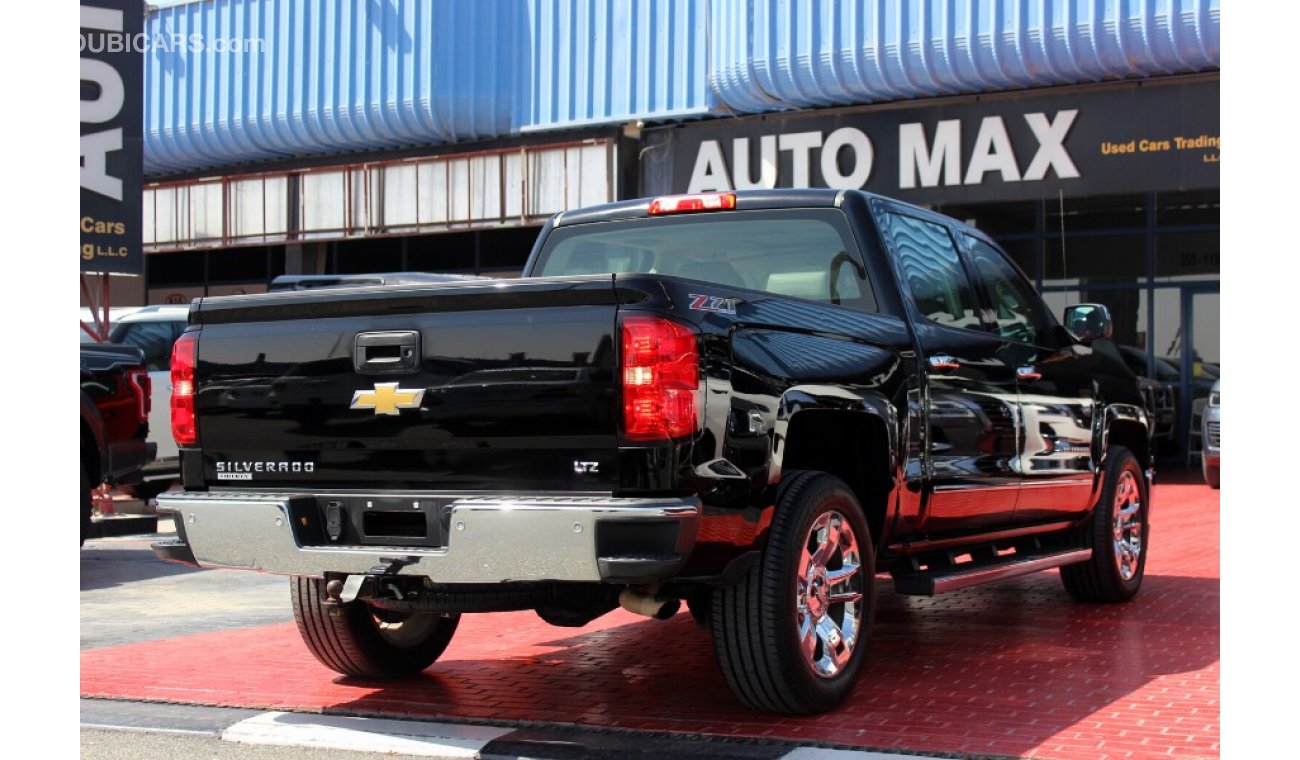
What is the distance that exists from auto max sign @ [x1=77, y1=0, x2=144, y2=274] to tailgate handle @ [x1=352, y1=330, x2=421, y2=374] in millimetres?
10705

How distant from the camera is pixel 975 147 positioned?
18.1m

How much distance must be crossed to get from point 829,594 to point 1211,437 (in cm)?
1153

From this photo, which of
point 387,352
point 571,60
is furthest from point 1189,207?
point 387,352

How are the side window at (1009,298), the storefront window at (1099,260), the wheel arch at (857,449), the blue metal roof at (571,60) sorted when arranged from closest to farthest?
1. the wheel arch at (857,449)
2. the side window at (1009,298)
3. the blue metal roof at (571,60)
4. the storefront window at (1099,260)

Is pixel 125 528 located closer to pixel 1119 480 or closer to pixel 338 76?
pixel 1119 480

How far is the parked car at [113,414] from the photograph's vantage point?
1079cm

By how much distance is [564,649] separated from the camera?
728 centimetres

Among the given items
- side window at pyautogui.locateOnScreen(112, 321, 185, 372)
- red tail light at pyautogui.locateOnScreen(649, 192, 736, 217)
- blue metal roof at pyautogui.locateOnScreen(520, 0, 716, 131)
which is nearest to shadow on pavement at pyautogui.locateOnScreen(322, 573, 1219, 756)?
red tail light at pyautogui.locateOnScreen(649, 192, 736, 217)

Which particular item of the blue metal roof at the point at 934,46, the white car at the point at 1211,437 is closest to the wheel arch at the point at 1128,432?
the white car at the point at 1211,437

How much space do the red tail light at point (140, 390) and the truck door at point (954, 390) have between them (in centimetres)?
624

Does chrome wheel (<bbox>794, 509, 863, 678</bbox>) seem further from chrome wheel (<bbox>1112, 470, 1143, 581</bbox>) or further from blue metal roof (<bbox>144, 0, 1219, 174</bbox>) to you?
blue metal roof (<bbox>144, 0, 1219, 174</bbox>)

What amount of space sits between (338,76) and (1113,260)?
10.7 meters

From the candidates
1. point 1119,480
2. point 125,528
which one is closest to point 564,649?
point 1119,480

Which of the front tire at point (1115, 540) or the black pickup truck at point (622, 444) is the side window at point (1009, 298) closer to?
the black pickup truck at point (622, 444)
